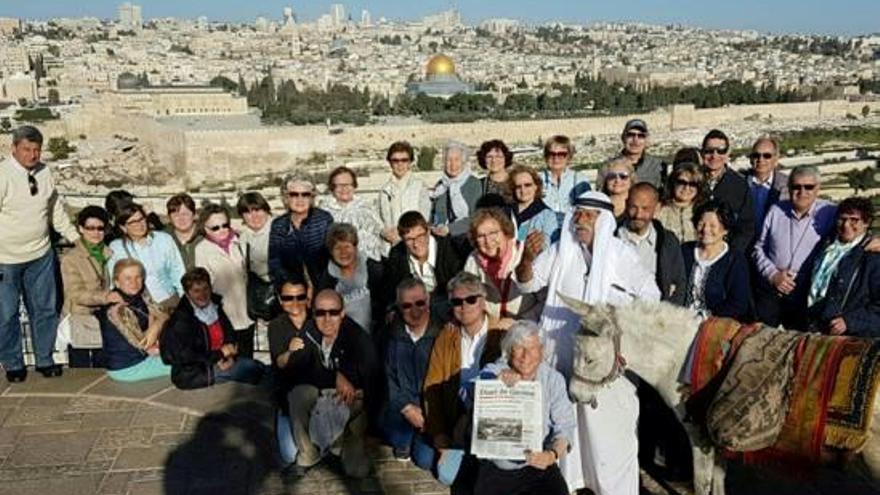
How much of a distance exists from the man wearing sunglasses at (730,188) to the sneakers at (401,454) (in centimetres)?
179

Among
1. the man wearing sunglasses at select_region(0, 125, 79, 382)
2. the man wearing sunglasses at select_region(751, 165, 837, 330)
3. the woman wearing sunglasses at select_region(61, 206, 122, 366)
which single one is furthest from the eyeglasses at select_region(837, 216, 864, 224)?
the man wearing sunglasses at select_region(0, 125, 79, 382)

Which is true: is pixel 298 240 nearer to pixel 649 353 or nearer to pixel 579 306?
pixel 579 306

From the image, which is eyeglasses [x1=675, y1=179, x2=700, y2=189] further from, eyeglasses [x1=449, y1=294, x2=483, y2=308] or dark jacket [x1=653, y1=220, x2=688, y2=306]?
eyeglasses [x1=449, y1=294, x2=483, y2=308]

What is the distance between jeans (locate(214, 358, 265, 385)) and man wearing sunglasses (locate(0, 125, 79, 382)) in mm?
994

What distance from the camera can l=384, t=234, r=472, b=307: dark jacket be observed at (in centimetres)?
379

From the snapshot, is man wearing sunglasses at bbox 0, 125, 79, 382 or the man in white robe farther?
man wearing sunglasses at bbox 0, 125, 79, 382

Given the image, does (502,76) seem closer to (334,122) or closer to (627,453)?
(334,122)

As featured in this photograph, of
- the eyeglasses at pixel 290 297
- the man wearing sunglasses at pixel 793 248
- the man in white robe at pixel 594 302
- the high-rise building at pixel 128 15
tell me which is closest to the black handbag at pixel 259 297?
the eyeglasses at pixel 290 297

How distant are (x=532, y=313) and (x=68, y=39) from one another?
416ft

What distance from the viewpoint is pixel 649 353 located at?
9.71ft

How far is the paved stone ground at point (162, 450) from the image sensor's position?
3396mm

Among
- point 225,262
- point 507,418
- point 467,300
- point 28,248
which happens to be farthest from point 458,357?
point 28,248

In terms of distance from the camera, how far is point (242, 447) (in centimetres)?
374

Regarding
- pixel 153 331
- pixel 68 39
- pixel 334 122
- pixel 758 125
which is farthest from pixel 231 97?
pixel 68 39
